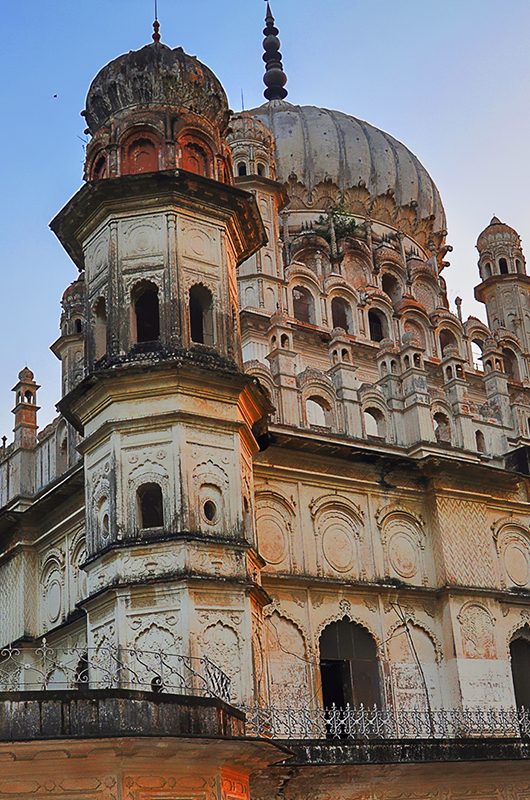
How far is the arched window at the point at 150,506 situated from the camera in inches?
670

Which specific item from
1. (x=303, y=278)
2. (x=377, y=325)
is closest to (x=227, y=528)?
(x=303, y=278)

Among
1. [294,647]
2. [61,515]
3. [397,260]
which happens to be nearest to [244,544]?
[294,647]

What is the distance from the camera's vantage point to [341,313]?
1128 inches

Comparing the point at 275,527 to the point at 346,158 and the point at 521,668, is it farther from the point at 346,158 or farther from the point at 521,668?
the point at 346,158

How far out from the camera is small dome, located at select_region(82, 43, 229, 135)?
65.0 ft

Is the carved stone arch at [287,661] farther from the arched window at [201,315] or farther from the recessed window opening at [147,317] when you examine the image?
the recessed window opening at [147,317]

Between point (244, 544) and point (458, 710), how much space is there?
5.93 m

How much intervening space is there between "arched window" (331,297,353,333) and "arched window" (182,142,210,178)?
8995 millimetres

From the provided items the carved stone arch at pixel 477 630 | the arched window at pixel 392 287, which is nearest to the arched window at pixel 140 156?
the carved stone arch at pixel 477 630

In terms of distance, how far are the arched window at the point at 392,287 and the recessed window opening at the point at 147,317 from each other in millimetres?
13097

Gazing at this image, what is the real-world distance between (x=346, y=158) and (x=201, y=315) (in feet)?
48.1

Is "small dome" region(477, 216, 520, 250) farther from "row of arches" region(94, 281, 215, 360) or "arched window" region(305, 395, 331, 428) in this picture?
"row of arches" region(94, 281, 215, 360)

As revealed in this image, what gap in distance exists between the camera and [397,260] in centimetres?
3134

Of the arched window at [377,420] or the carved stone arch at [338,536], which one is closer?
the carved stone arch at [338,536]
